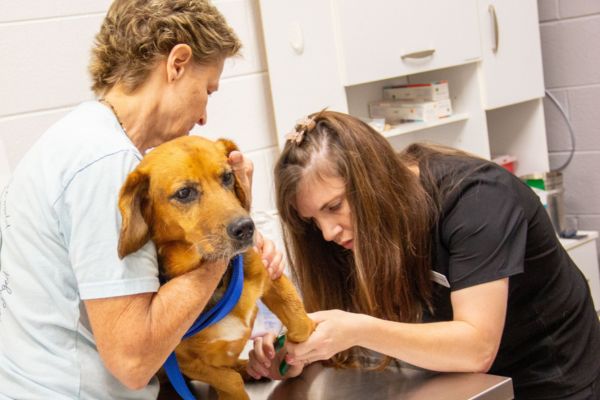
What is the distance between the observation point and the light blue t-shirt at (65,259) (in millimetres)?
925

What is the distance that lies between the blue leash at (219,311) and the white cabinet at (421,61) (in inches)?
48.7

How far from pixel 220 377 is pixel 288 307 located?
158 mm

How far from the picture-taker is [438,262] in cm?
137

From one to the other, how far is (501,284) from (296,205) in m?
0.41

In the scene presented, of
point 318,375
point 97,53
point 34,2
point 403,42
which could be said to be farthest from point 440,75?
point 97,53

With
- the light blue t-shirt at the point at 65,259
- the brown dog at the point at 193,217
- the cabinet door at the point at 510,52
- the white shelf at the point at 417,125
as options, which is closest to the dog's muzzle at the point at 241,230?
the brown dog at the point at 193,217

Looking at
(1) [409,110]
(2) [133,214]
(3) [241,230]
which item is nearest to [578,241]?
(1) [409,110]

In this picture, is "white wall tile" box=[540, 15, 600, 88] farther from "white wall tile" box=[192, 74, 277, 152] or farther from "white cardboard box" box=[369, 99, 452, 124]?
"white wall tile" box=[192, 74, 277, 152]

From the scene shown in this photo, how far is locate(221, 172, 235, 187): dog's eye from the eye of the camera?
105cm

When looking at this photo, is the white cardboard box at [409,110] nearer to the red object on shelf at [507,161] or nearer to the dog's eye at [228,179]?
the red object on shelf at [507,161]

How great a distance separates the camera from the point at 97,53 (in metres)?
1.12

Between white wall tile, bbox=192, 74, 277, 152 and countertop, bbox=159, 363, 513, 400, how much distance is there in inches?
41.3

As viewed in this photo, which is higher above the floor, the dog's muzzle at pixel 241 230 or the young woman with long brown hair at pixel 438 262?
the dog's muzzle at pixel 241 230

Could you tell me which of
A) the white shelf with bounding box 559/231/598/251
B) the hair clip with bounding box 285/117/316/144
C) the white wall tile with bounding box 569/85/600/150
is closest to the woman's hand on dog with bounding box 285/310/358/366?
the hair clip with bounding box 285/117/316/144
